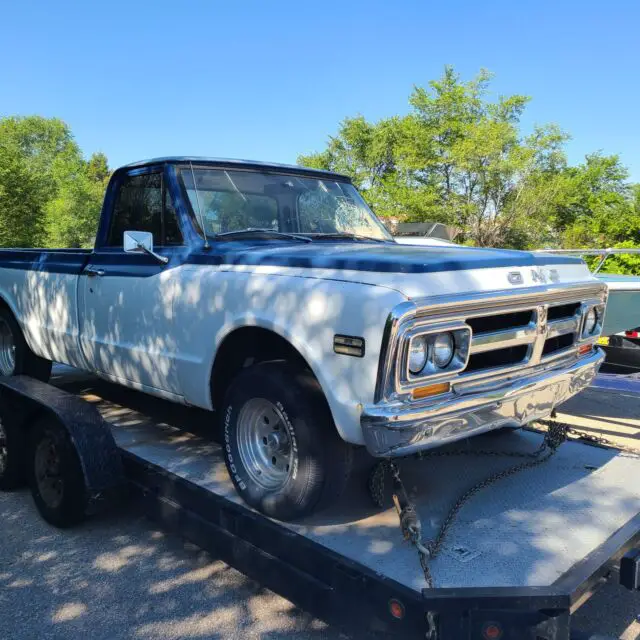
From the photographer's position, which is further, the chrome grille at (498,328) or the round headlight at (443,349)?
the round headlight at (443,349)

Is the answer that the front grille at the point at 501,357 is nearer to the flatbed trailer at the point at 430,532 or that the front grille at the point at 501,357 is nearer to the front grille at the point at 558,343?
the front grille at the point at 558,343

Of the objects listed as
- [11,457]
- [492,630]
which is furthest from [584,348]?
[11,457]

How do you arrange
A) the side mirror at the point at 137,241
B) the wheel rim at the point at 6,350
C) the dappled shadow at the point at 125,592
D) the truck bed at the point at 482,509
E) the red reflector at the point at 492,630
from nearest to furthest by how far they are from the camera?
the red reflector at the point at 492,630, the truck bed at the point at 482,509, the dappled shadow at the point at 125,592, the side mirror at the point at 137,241, the wheel rim at the point at 6,350

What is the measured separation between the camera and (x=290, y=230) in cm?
413

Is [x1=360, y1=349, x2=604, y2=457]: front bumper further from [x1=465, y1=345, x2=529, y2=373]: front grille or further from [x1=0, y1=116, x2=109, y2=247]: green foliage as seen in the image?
[x1=0, y1=116, x2=109, y2=247]: green foliage

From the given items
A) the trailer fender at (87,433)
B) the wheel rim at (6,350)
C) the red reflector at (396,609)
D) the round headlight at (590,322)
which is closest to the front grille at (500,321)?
the round headlight at (590,322)

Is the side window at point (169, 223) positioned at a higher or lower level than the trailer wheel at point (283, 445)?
higher

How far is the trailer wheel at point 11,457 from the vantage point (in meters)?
4.25

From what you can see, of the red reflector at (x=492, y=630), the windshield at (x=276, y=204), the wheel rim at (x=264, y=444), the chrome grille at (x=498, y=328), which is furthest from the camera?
the windshield at (x=276, y=204)

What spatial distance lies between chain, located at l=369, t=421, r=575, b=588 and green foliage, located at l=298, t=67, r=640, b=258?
95.1ft

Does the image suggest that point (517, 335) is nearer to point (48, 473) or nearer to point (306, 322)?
point (306, 322)

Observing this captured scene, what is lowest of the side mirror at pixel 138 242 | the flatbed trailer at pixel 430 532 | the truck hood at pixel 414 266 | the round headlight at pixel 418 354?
the flatbed trailer at pixel 430 532

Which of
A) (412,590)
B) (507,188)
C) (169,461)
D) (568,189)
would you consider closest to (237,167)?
(169,461)

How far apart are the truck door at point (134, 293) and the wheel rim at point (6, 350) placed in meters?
1.84
